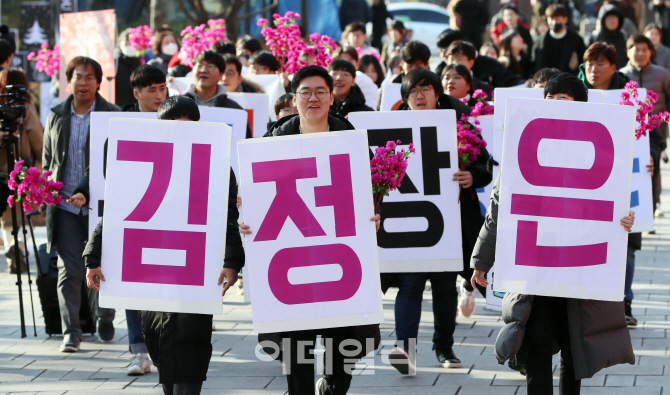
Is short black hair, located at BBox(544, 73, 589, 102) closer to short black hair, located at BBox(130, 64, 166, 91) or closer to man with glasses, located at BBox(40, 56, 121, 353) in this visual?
short black hair, located at BBox(130, 64, 166, 91)

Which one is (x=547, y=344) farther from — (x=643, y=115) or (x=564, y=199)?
(x=643, y=115)

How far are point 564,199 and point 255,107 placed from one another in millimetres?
3803

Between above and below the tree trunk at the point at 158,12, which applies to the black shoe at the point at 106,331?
below

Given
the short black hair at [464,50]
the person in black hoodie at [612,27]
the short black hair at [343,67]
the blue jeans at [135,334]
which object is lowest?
the blue jeans at [135,334]

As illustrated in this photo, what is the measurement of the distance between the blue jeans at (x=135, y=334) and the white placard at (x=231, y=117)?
4.23 feet

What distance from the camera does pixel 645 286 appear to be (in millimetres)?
8906

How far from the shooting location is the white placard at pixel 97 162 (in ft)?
21.7

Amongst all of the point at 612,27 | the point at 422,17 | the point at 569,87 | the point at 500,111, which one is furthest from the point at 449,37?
the point at 422,17

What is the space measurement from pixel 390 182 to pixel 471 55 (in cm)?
507

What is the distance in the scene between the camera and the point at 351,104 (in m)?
8.40

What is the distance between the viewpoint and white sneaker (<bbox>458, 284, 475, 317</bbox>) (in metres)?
7.75

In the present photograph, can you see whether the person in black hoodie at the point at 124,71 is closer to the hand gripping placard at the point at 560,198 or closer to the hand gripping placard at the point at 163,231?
the hand gripping placard at the point at 163,231

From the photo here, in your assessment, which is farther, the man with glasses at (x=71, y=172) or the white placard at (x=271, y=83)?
the white placard at (x=271, y=83)

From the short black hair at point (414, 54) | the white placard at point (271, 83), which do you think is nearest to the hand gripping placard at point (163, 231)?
the short black hair at point (414, 54)
